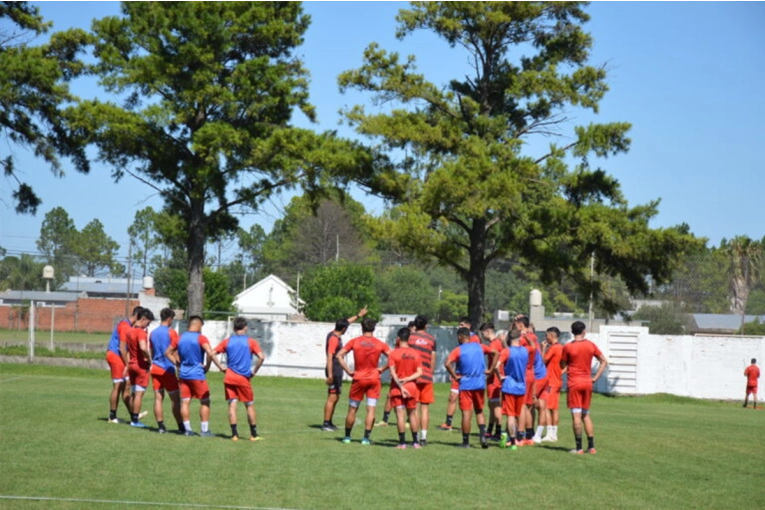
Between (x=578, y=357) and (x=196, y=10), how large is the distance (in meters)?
24.9

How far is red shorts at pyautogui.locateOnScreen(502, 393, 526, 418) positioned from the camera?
16234 millimetres

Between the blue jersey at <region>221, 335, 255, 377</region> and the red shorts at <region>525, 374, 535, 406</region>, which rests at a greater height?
the blue jersey at <region>221, 335, 255, 377</region>

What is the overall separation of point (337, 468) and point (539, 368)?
19.4ft

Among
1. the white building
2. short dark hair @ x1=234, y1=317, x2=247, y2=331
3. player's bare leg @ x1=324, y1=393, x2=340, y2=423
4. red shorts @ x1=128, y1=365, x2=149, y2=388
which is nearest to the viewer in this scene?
short dark hair @ x1=234, y1=317, x2=247, y2=331

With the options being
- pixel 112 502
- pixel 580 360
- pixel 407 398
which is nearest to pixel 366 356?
pixel 407 398

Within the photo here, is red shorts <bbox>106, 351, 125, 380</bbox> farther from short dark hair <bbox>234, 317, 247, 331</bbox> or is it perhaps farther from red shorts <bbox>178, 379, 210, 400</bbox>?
short dark hair <bbox>234, 317, 247, 331</bbox>

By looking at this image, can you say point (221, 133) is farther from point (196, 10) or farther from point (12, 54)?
point (12, 54)

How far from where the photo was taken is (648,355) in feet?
124

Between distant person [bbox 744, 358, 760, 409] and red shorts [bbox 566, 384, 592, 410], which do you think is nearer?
red shorts [bbox 566, 384, 592, 410]

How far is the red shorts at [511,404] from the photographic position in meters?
16.2

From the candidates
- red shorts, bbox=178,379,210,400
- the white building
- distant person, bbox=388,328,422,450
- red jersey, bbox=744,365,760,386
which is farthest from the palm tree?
the white building

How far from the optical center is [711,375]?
125 feet

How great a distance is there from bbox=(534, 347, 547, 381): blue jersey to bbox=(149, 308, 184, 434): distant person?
6382 mm

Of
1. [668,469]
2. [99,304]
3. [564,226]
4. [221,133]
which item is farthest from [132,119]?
[99,304]
